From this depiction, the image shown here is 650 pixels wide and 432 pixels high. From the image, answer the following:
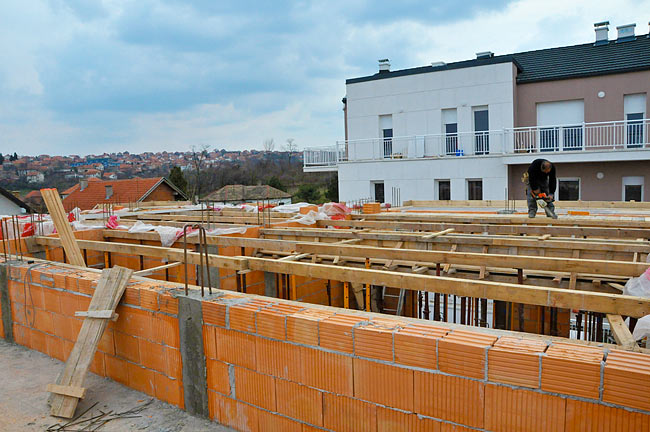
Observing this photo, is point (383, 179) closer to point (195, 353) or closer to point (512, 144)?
point (512, 144)

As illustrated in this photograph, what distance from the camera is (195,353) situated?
4.25m

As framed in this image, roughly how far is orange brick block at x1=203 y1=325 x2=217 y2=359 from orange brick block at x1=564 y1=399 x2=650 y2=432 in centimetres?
271

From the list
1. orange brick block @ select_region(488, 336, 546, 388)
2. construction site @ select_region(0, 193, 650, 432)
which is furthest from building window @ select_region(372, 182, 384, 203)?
orange brick block @ select_region(488, 336, 546, 388)

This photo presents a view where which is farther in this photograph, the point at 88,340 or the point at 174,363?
the point at 88,340

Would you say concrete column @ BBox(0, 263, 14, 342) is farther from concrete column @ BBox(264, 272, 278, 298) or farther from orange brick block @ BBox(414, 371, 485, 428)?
orange brick block @ BBox(414, 371, 485, 428)

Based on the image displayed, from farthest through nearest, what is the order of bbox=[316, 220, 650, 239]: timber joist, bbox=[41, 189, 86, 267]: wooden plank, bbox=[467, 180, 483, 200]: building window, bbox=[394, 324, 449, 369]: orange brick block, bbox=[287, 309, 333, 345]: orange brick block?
1. bbox=[467, 180, 483, 200]: building window
2. bbox=[316, 220, 650, 239]: timber joist
3. bbox=[41, 189, 86, 267]: wooden plank
4. bbox=[287, 309, 333, 345]: orange brick block
5. bbox=[394, 324, 449, 369]: orange brick block

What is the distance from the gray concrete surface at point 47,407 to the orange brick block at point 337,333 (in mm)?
1442

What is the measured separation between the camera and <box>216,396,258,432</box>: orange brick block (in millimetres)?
3971

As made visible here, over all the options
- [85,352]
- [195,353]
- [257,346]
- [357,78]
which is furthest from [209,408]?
[357,78]

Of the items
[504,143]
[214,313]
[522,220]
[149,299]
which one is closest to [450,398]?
[214,313]

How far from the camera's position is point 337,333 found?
336 cm

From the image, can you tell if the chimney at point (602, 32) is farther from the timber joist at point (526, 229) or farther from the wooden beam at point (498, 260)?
the wooden beam at point (498, 260)

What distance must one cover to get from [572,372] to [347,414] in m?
1.52

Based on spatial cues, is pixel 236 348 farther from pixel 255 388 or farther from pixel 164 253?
pixel 164 253
